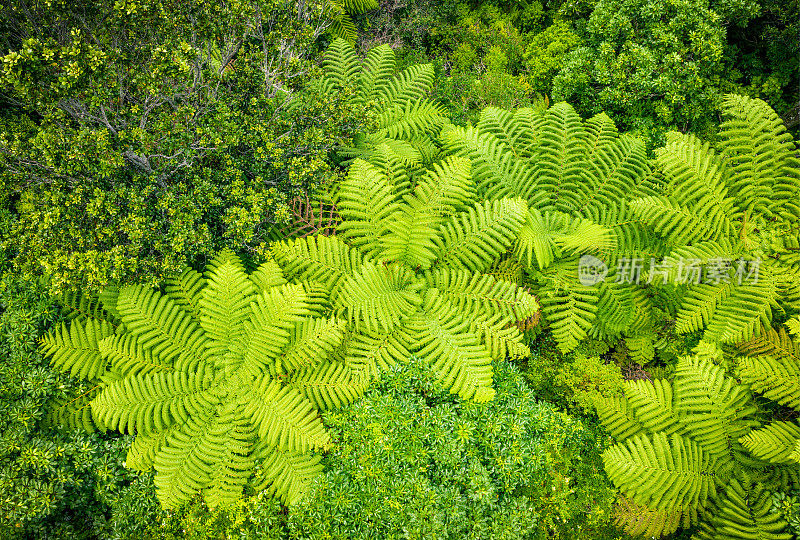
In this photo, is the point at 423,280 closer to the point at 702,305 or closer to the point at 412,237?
the point at 412,237

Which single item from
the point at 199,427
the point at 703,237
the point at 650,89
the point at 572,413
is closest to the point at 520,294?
the point at 572,413

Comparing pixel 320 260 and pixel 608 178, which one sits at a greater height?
pixel 608 178

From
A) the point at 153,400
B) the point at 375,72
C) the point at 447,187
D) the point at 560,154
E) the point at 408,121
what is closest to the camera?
the point at 153,400

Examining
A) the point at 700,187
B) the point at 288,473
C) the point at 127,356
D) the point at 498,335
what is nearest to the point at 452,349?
the point at 498,335

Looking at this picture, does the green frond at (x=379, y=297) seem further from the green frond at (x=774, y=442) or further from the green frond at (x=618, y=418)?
the green frond at (x=774, y=442)

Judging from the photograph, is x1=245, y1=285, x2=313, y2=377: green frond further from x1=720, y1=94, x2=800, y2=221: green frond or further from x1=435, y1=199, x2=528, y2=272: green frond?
x1=720, y1=94, x2=800, y2=221: green frond

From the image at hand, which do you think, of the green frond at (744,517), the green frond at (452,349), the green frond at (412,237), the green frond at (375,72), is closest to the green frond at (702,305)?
the green frond at (744,517)

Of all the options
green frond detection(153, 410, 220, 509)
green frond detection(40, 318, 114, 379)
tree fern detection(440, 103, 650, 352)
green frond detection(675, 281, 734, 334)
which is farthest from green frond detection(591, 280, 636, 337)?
green frond detection(40, 318, 114, 379)
